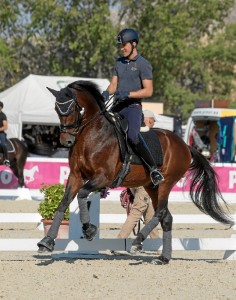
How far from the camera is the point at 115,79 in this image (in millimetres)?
10789

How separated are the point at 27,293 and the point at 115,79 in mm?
3344

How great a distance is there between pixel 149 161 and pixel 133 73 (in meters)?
1.04

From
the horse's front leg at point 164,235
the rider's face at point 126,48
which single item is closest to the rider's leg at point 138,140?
the horse's front leg at point 164,235

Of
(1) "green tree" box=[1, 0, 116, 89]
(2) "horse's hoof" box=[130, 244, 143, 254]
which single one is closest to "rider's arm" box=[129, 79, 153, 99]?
(2) "horse's hoof" box=[130, 244, 143, 254]

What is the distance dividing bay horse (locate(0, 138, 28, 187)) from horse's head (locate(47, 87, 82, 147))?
12.8 meters

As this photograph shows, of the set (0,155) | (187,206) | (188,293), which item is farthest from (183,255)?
(0,155)

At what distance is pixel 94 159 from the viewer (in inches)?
402

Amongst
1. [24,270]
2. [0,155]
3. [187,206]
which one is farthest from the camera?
[0,155]

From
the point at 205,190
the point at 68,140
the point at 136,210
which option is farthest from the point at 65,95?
the point at 205,190

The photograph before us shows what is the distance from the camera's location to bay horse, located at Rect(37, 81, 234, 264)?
1012cm

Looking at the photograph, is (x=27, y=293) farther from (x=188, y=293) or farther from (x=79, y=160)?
(x=79, y=160)

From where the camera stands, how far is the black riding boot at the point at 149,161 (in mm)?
10602

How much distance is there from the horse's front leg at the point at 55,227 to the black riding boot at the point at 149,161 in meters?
0.94

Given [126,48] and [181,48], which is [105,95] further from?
[181,48]
